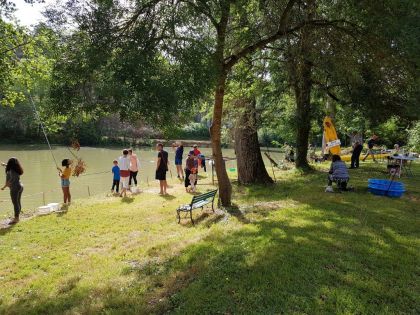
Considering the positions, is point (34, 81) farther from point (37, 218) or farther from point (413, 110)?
point (413, 110)

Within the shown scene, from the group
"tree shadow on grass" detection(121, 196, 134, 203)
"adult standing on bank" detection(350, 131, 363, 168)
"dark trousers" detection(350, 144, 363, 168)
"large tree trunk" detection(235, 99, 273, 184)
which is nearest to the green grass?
"tree shadow on grass" detection(121, 196, 134, 203)

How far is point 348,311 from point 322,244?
1.92 m

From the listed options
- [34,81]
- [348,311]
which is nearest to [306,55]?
[348,311]

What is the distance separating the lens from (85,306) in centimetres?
466

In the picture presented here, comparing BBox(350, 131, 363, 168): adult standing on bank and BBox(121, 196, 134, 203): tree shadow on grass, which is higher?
BBox(350, 131, 363, 168): adult standing on bank

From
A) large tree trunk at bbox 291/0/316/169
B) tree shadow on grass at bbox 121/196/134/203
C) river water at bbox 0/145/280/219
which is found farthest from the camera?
river water at bbox 0/145/280/219

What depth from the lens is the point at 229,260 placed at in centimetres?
551

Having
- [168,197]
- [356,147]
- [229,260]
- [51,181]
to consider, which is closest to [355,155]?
[356,147]

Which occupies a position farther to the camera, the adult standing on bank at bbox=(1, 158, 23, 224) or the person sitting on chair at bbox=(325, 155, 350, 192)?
the person sitting on chair at bbox=(325, 155, 350, 192)

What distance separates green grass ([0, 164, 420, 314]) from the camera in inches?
173

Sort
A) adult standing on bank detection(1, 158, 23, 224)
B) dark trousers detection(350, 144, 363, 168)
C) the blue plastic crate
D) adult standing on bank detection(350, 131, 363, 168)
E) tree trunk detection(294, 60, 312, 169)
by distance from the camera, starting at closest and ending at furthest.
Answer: adult standing on bank detection(1, 158, 23, 224), the blue plastic crate, tree trunk detection(294, 60, 312, 169), adult standing on bank detection(350, 131, 363, 168), dark trousers detection(350, 144, 363, 168)

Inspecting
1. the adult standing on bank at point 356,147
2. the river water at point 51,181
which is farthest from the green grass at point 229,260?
the adult standing on bank at point 356,147

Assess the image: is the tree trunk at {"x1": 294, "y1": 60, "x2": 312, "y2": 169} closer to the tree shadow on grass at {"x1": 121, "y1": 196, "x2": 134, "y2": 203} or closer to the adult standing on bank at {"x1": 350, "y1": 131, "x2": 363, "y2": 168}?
the adult standing on bank at {"x1": 350, "y1": 131, "x2": 363, "y2": 168}

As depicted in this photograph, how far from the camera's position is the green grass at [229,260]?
441 cm
